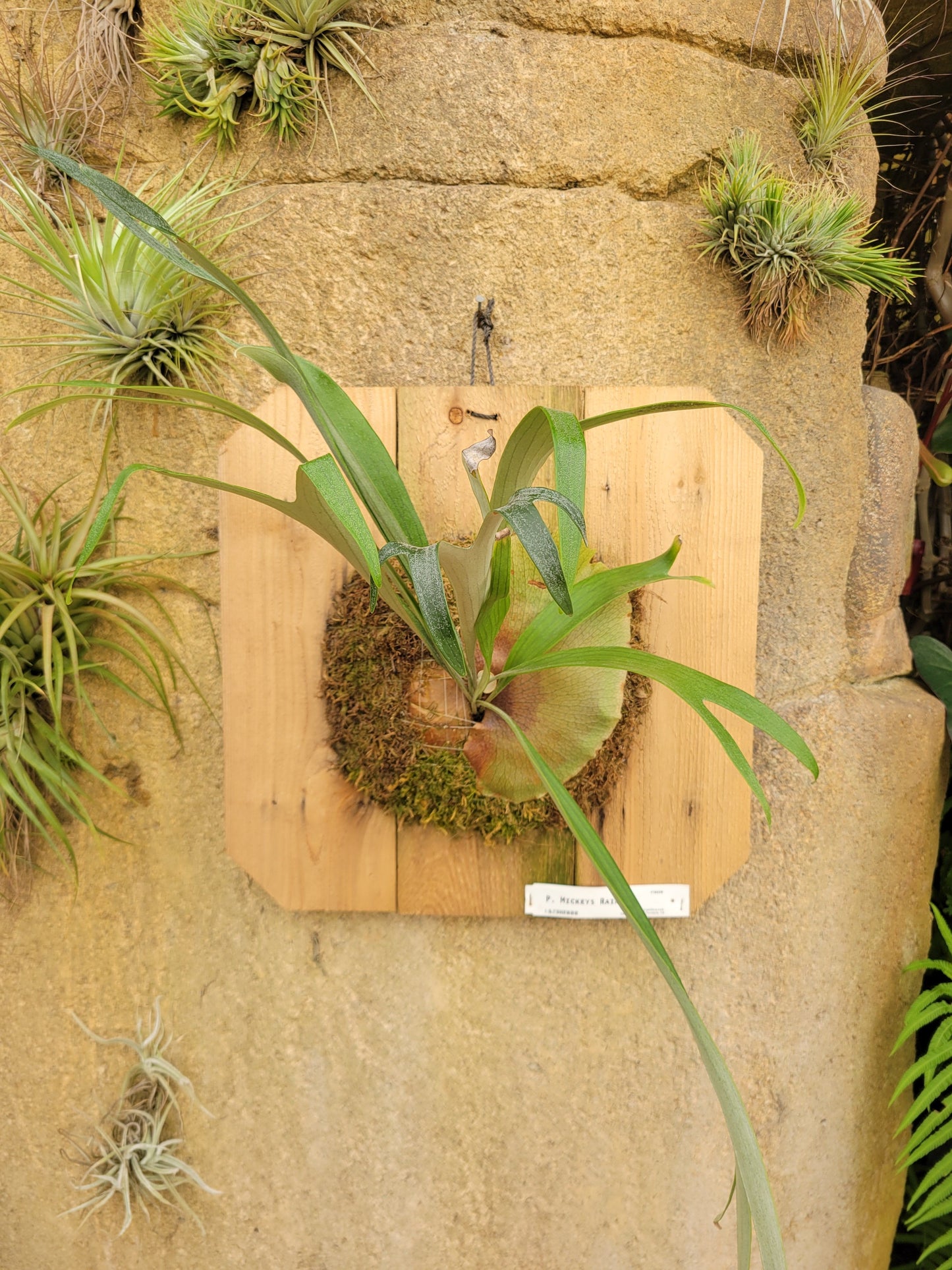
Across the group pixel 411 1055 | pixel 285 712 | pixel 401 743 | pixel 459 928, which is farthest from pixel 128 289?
pixel 411 1055

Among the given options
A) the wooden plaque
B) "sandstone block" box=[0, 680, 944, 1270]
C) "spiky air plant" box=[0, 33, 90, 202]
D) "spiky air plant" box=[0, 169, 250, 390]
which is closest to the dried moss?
the wooden plaque

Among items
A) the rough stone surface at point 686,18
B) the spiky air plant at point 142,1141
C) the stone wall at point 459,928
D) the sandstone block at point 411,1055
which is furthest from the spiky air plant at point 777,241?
the spiky air plant at point 142,1141

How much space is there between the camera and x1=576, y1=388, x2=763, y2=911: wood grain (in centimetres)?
98

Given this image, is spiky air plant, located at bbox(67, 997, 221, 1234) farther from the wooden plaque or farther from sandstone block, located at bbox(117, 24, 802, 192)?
sandstone block, located at bbox(117, 24, 802, 192)

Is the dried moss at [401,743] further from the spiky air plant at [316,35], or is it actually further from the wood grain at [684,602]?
the spiky air plant at [316,35]

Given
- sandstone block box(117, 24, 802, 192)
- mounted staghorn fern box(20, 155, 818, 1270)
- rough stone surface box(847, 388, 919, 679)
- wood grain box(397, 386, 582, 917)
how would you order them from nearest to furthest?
1. mounted staghorn fern box(20, 155, 818, 1270)
2. wood grain box(397, 386, 582, 917)
3. sandstone block box(117, 24, 802, 192)
4. rough stone surface box(847, 388, 919, 679)

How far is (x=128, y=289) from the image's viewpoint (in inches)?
40.6

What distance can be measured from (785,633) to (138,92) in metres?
1.24

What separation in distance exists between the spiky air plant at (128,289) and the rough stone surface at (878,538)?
102cm

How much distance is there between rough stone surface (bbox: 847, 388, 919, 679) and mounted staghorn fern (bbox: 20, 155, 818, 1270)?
0.52 metres

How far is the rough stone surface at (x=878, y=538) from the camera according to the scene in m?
1.24

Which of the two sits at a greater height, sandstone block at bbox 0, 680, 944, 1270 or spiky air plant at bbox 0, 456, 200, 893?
spiky air plant at bbox 0, 456, 200, 893

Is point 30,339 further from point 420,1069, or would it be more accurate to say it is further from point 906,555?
point 906,555

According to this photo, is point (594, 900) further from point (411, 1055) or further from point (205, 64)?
point (205, 64)
